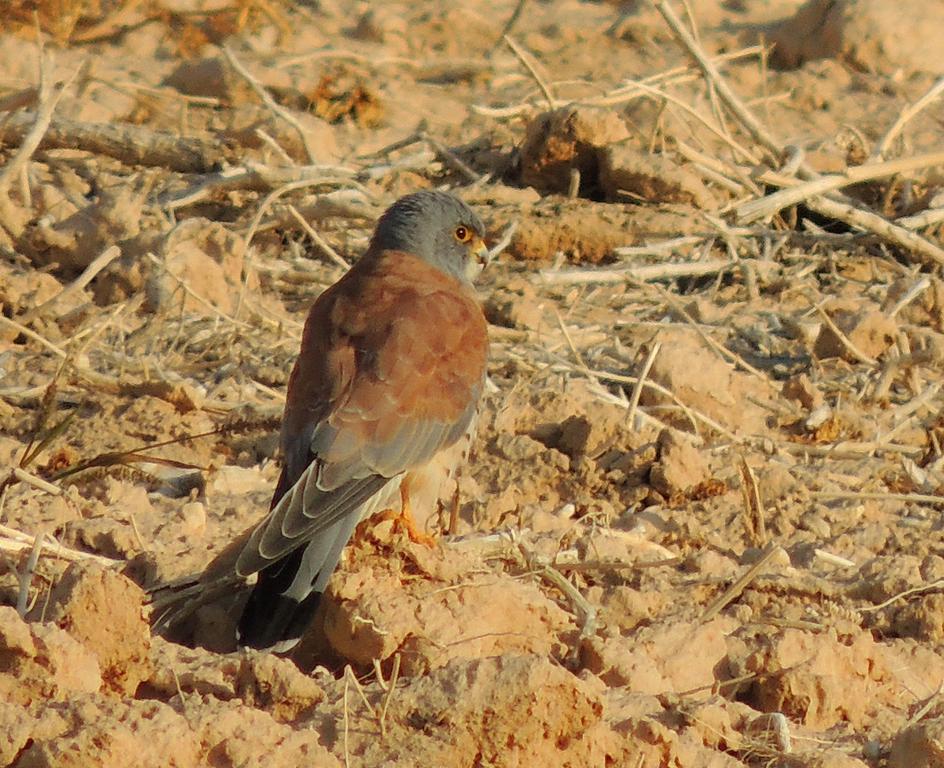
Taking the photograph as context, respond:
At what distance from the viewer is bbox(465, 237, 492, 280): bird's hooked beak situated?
555 cm

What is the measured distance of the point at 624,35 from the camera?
9.19 m

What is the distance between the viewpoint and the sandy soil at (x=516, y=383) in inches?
136

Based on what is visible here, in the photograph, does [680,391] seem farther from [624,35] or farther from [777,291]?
[624,35]

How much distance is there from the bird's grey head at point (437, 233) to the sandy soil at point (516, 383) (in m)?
0.45

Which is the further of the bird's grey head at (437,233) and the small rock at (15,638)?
the bird's grey head at (437,233)

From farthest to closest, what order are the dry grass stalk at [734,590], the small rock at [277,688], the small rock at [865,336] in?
1. the small rock at [865,336]
2. the dry grass stalk at [734,590]
3. the small rock at [277,688]

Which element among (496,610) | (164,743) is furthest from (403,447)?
(164,743)

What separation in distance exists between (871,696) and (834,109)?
4.98m

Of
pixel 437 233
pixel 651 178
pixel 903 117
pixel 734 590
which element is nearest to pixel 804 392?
pixel 437 233

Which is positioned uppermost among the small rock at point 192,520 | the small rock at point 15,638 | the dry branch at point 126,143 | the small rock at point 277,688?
the small rock at point 15,638

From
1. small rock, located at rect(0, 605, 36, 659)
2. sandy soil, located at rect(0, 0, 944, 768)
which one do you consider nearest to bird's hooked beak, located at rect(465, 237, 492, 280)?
sandy soil, located at rect(0, 0, 944, 768)

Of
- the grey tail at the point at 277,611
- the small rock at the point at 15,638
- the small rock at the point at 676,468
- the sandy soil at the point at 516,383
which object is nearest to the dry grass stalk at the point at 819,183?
the sandy soil at the point at 516,383

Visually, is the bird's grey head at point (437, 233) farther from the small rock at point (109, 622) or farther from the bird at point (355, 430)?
the small rock at point (109, 622)

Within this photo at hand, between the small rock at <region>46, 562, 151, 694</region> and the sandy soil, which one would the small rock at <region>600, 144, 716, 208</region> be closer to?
the sandy soil
